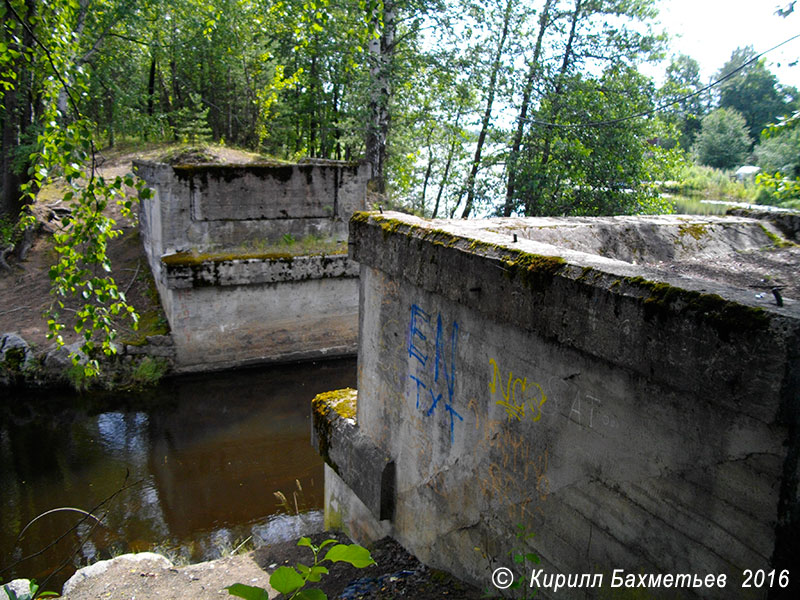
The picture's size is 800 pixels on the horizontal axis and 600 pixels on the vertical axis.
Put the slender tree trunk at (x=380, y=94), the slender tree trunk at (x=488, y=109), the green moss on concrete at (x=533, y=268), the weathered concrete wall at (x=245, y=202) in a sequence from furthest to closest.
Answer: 1. the slender tree trunk at (x=488, y=109)
2. the slender tree trunk at (x=380, y=94)
3. the weathered concrete wall at (x=245, y=202)
4. the green moss on concrete at (x=533, y=268)

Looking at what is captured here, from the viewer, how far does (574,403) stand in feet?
7.48

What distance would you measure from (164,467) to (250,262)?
11.1 ft

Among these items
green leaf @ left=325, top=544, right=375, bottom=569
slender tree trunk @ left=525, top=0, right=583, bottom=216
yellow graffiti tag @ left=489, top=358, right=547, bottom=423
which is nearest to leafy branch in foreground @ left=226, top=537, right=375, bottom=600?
green leaf @ left=325, top=544, right=375, bottom=569

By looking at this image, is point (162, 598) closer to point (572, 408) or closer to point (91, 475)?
point (572, 408)

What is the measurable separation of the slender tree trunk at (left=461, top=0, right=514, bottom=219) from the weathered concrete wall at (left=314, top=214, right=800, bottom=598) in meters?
10.2

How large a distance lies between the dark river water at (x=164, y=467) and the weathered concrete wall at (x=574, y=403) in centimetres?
275

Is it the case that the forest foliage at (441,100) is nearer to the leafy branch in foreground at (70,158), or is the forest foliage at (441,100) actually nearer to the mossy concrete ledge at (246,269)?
the mossy concrete ledge at (246,269)

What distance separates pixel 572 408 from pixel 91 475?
6.33 m

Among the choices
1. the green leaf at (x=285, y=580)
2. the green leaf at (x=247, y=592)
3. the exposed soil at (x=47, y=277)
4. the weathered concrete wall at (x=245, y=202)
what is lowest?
the exposed soil at (x=47, y=277)

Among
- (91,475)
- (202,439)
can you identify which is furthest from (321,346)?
(91,475)

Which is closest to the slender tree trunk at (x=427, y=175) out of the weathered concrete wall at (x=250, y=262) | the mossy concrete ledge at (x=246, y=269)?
the weathered concrete wall at (x=250, y=262)

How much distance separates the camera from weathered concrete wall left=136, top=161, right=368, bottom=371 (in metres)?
9.02

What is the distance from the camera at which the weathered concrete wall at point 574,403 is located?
164 centimetres

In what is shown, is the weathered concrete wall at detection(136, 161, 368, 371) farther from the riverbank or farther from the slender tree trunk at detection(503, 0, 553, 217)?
the riverbank
